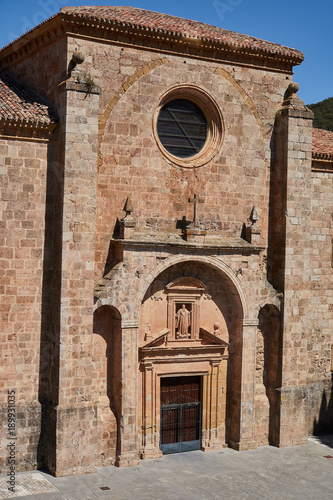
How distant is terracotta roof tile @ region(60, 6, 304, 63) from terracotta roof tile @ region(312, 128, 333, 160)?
2.43 meters

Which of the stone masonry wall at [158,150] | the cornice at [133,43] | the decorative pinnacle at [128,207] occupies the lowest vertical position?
the decorative pinnacle at [128,207]

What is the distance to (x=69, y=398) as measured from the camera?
50.0ft

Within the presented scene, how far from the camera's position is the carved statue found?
56.2 ft

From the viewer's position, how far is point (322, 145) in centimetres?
1980

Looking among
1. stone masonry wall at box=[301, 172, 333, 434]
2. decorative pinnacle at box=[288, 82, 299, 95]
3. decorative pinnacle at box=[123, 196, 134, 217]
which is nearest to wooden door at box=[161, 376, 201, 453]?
stone masonry wall at box=[301, 172, 333, 434]

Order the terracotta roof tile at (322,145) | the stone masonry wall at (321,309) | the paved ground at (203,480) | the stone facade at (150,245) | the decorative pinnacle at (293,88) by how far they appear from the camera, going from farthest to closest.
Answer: the stone masonry wall at (321,309) → the terracotta roof tile at (322,145) → the decorative pinnacle at (293,88) → the stone facade at (150,245) → the paved ground at (203,480)

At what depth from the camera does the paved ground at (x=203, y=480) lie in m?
14.4

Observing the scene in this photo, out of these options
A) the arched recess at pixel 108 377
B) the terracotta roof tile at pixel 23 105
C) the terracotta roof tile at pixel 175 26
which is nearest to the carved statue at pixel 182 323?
the arched recess at pixel 108 377

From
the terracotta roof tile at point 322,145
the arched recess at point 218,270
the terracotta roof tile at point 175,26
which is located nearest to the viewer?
the terracotta roof tile at point 175,26

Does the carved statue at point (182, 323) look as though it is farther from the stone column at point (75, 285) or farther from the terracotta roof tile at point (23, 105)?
the terracotta roof tile at point (23, 105)

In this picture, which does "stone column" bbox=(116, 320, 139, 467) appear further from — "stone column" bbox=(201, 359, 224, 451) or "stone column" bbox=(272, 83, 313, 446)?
"stone column" bbox=(272, 83, 313, 446)

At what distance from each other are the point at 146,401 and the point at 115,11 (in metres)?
9.37

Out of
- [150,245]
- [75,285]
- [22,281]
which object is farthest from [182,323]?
[22,281]

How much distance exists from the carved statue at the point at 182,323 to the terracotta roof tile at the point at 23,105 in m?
5.48
